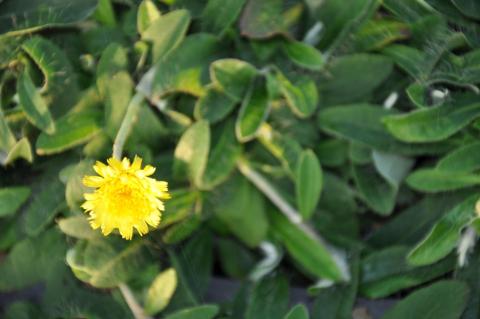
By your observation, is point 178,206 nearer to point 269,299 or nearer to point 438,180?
point 269,299

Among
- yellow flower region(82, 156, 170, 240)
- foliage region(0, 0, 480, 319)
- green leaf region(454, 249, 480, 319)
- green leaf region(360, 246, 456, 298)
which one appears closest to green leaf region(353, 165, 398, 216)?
foliage region(0, 0, 480, 319)

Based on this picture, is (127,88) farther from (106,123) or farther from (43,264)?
(43,264)

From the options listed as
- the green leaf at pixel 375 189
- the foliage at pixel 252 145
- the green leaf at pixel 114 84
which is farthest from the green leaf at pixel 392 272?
the green leaf at pixel 114 84

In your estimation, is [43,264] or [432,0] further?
[43,264]

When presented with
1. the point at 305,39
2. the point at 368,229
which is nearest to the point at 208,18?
the point at 305,39

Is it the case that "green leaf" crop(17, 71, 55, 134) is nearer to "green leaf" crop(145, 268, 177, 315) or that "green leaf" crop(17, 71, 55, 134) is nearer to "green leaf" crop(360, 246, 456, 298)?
"green leaf" crop(145, 268, 177, 315)

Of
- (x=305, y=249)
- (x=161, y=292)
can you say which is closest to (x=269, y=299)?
(x=305, y=249)
